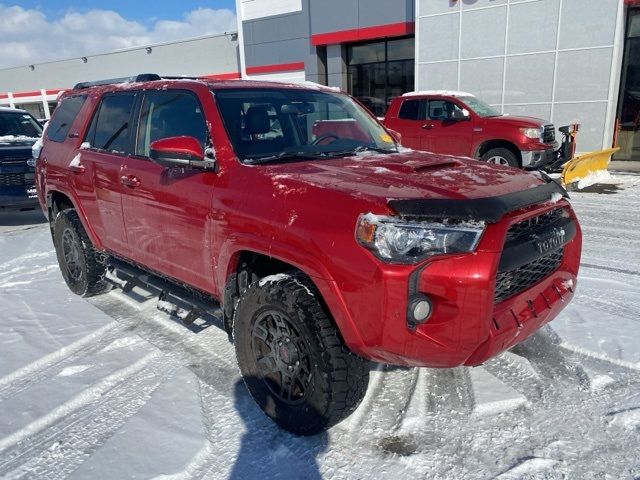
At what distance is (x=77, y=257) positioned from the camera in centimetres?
481

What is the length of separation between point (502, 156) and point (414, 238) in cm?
896

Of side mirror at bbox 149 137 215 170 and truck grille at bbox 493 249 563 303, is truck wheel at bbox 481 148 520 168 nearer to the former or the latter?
truck grille at bbox 493 249 563 303

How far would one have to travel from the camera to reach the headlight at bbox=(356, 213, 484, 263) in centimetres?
222

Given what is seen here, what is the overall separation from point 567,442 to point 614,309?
6.49 feet

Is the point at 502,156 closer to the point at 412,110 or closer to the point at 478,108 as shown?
the point at 478,108

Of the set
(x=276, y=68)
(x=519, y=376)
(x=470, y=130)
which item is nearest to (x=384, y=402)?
(x=519, y=376)

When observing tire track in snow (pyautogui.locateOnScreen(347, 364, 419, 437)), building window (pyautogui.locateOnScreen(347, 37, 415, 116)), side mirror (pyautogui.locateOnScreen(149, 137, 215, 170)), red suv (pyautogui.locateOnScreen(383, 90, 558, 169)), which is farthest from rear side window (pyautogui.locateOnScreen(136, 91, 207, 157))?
building window (pyautogui.locateOnScreen(347, 37, 415, 116))

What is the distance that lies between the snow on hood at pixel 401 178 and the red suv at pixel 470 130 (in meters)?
6.92

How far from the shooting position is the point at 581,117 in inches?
535

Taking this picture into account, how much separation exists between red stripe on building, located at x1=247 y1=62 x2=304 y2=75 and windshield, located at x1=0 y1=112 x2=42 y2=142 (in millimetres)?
11687

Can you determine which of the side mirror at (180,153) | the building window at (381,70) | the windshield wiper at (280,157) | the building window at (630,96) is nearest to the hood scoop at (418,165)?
the windshield wiper at (280,157)

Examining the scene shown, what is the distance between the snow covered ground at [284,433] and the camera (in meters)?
2.50

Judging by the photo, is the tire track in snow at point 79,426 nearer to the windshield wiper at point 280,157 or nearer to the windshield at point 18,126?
the windshield wiper at point 280,157

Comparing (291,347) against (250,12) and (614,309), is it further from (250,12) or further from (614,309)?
(250,12)
